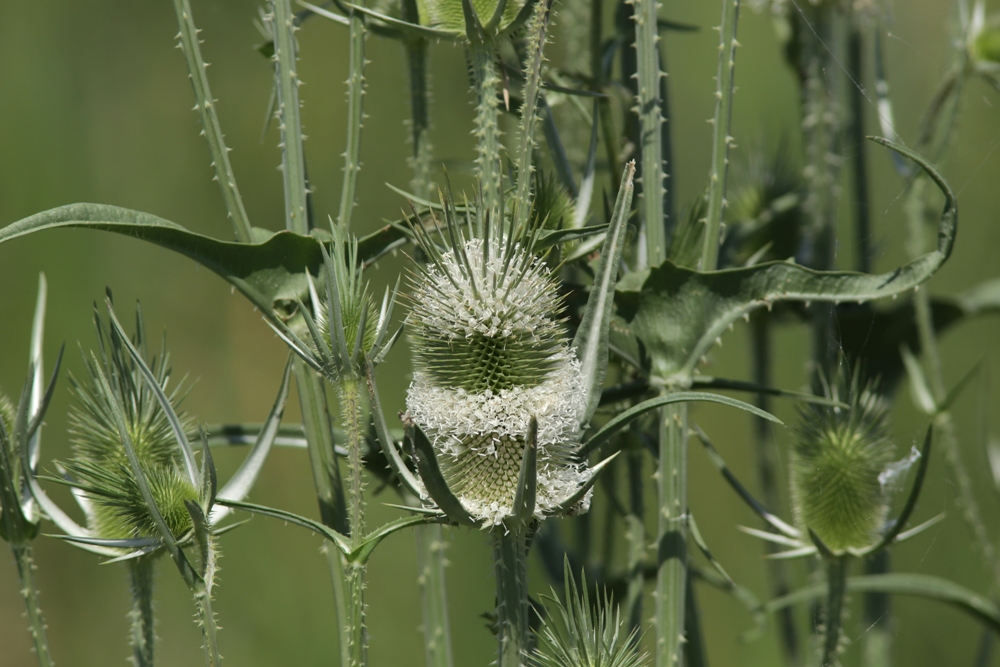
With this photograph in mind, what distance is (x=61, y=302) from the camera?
177 cm

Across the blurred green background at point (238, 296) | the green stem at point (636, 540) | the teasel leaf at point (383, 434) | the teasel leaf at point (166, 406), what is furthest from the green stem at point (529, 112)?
the blurred green background at point (238, 296)

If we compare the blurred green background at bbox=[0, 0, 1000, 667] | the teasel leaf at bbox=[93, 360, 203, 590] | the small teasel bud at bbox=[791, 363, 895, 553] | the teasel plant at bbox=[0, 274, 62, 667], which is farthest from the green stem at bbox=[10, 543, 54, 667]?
the blurred green background at bbox=[0, 0, 1000, 667]

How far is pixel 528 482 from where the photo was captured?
0.45 m

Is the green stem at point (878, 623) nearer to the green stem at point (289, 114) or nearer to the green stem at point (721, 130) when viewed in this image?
the green stem at point (721, 130)

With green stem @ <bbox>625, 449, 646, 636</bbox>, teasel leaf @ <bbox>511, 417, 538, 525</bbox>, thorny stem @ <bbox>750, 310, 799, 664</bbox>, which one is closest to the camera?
teasel leaf @ <bbox>511, 417, 538, 525</bbox>

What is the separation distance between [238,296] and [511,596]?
4.65 feet

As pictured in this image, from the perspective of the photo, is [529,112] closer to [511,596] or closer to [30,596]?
[511,596]

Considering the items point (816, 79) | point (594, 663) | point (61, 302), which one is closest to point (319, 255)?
point (594, 663)

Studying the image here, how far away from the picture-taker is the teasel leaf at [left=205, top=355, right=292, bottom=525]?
567 millimetres

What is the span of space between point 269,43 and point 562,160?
0.31 meters

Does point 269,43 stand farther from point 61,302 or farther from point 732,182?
point 61,302

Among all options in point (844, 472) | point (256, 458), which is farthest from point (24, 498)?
point (844, 472)

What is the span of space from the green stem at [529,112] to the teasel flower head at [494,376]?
3 centimetres

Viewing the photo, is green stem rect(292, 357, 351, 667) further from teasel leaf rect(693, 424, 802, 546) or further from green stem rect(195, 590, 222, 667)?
teasel leaf rect(693, 424, 802, 546)
